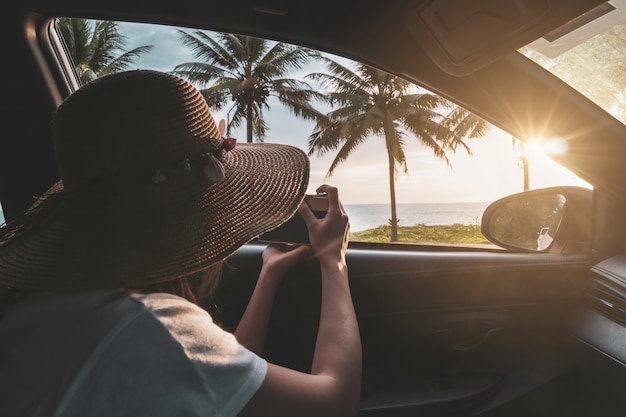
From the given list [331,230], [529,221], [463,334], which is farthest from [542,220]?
[331,230]

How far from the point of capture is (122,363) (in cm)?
75

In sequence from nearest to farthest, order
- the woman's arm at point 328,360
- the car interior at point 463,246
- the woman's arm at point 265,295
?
the woman's arm at point 328,360 < the car interior at point 463,246 < the woman's arm at point 265,295

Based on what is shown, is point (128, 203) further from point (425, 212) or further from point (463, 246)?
point (425, 212)

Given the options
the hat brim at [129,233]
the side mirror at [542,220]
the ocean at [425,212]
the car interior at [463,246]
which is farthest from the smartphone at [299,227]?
the ocean at [425,212]

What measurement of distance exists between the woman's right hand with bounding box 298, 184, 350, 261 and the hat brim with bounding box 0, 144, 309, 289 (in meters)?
0.44

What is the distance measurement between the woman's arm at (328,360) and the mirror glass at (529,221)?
98 cm

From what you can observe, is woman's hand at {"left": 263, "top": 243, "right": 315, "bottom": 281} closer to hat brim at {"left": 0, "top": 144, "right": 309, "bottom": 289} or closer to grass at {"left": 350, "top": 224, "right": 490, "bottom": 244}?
hat brim at {"left": 0, "top": 144, "right": 309, "bottom": 289}

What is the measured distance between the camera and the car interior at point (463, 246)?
159 centimetres

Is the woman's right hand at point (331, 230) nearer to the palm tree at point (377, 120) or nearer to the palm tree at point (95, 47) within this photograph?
the palm tree at point (95, 47)

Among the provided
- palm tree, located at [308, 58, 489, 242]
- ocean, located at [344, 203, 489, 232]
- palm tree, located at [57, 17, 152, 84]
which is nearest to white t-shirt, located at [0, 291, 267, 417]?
palm tree, located at [57, 17, 152, 84]

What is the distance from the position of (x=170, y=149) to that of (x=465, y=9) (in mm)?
1039

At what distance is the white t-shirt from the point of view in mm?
750

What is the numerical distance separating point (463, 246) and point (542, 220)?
0.38m

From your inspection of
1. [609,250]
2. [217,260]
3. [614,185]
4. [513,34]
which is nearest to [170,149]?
[217,260]
